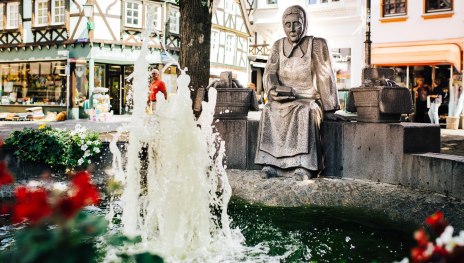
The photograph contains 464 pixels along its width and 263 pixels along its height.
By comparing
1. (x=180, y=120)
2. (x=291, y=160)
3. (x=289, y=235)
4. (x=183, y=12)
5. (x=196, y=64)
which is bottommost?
(x=289, y=235)

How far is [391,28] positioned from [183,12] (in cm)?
1566

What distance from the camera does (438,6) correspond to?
68.4ft

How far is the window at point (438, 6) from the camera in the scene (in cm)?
2045

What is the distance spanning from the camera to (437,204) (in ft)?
14.6

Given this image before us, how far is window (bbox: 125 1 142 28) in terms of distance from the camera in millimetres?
26125

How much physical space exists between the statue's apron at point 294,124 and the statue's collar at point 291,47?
48 millimetres

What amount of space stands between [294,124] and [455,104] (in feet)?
50.3

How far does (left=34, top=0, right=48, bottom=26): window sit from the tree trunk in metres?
19.7

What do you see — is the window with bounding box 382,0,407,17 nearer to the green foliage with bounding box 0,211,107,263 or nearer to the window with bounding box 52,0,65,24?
the window with bounding box 52,0,65,24

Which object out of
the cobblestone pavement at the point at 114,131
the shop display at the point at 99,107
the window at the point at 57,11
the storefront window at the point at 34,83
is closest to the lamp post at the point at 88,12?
the window at the point at 57,11

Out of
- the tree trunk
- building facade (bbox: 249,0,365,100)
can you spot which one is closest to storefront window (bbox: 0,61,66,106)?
building facade (bbox: 249,0,365,100)

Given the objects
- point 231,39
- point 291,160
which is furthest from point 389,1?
point 291,160

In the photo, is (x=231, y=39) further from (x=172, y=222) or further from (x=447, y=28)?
(x=172, y=222)

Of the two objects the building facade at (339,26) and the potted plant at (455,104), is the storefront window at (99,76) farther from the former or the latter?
the potted plant at (455,104)
